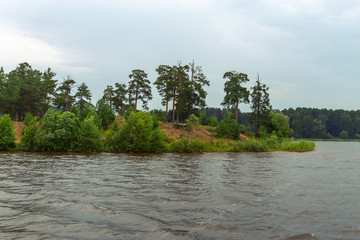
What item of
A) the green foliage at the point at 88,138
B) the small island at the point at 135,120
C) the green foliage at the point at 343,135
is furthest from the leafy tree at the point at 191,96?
the green foliage at the point at 343,135

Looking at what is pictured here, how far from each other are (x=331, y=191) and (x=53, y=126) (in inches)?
1541

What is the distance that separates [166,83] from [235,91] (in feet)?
66.8

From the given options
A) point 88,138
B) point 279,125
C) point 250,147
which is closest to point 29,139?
point 88,138

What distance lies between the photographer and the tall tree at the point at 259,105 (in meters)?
73.9

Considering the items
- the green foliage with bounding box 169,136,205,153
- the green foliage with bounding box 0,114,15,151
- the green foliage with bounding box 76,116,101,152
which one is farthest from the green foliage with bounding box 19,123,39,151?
the green foliage with bounding box 169,136,205,153

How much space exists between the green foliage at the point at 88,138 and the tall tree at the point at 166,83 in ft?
99.8

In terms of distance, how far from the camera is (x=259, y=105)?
74312 millimetres

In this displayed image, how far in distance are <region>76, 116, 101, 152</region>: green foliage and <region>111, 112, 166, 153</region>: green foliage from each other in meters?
2.69

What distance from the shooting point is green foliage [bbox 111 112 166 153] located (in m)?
41.0

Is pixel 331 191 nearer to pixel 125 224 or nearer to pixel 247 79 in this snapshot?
pixel 125 224

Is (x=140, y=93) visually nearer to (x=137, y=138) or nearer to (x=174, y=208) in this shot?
(x=137, y=138)

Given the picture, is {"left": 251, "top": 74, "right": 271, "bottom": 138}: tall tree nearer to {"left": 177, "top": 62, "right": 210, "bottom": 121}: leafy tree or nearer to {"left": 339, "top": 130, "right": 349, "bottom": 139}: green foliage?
{"left": 177, "top": 62, "right": 210, "bottom": 121}: leafy tree

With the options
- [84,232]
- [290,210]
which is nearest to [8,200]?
[84,232]

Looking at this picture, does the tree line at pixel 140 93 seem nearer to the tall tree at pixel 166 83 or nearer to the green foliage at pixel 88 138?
the tall tree at pixel 166 83
